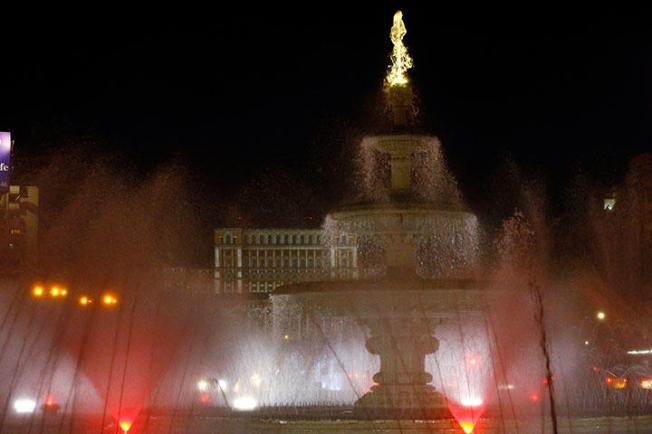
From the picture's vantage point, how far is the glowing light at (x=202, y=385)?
172ft

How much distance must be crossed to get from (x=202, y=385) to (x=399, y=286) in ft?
86.1

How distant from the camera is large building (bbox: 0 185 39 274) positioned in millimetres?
74750

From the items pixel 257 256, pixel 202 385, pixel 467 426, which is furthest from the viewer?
pixel 257 256

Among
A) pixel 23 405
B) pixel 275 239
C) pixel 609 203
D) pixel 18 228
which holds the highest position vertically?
pixel 275 239

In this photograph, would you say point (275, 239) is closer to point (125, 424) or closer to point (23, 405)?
point (23, 405)

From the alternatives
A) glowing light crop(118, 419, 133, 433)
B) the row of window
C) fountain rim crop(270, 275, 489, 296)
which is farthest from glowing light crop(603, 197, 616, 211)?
glowing light crop(118, 419, 133, 433)

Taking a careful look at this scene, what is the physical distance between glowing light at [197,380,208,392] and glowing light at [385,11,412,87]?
21675 millimetres

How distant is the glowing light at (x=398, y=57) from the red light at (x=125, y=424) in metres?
10.7

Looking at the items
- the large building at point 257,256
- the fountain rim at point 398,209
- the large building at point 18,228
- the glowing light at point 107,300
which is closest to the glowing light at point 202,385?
the glowing light at point 107,300

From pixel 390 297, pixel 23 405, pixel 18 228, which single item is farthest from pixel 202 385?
pixel 18 228

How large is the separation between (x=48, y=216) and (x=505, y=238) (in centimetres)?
4066

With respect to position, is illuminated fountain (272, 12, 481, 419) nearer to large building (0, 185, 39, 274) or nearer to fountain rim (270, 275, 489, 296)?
fountain rim (270, 275, 489, 296)

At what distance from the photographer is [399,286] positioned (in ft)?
99.2

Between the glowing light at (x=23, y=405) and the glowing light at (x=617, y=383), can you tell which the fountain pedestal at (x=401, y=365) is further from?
the glowing light at (x=617, y=383)
